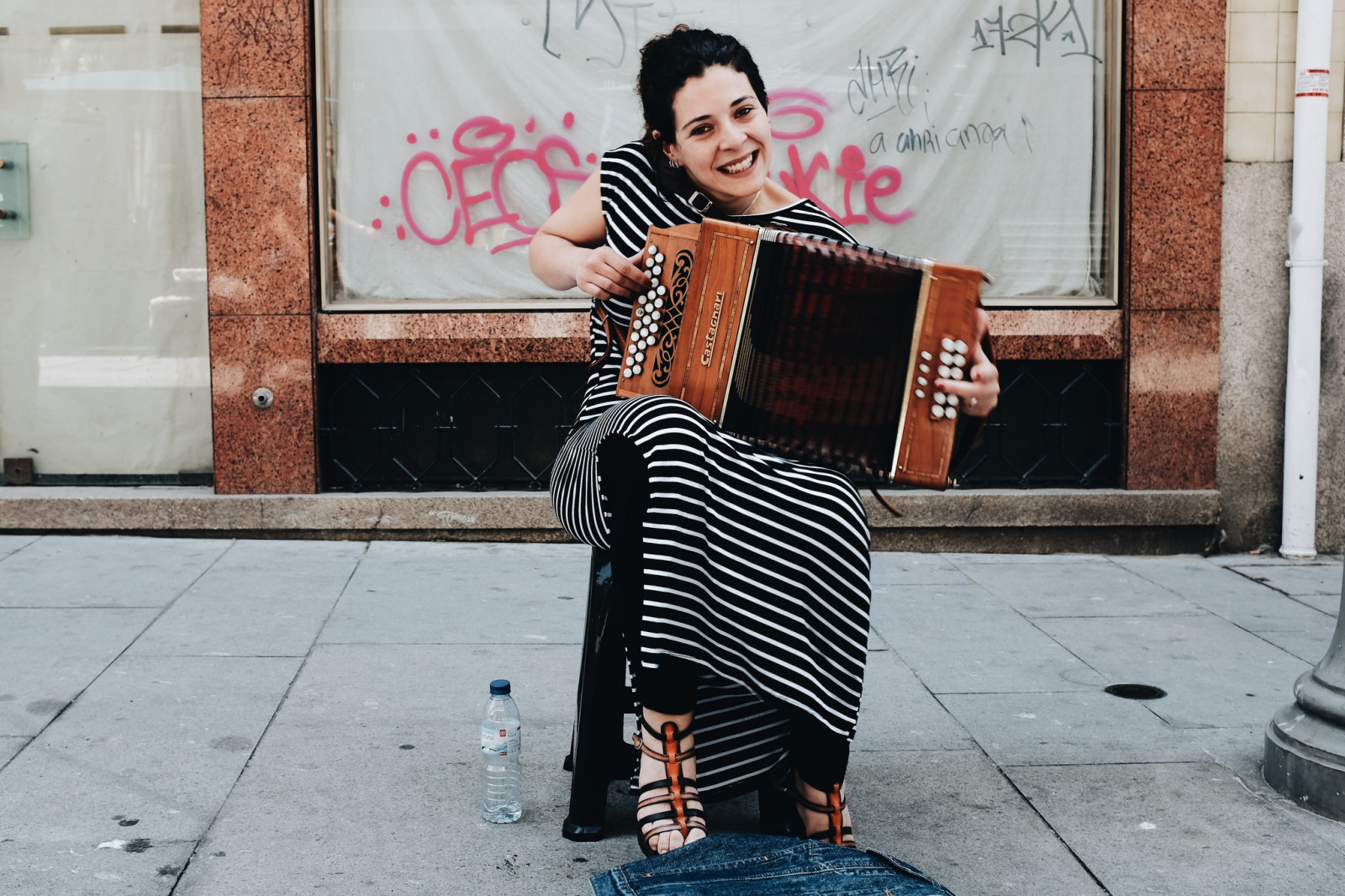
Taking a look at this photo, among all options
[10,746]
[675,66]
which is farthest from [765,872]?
[10,746]

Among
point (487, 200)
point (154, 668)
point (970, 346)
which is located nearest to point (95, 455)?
point (487, 200)

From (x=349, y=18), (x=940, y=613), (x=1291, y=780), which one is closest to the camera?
(x=1291, y=780)

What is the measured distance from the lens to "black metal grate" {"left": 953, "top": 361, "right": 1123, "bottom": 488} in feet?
21.1

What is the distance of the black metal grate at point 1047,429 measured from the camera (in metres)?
6.45

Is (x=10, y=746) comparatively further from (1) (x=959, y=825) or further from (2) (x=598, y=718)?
(1) (x=959, y=825)

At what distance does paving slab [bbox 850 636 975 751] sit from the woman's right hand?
1323 millimetres

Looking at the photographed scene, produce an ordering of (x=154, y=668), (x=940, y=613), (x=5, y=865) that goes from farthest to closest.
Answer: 1. (x=940, y=613)
2. (x=154, y=668)
3. (x=5, y=865)

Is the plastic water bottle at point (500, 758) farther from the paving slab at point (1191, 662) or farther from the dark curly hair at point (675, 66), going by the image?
the paving slab at point (1191, 662)

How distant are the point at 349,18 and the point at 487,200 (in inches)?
41.6

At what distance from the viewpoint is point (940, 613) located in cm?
504

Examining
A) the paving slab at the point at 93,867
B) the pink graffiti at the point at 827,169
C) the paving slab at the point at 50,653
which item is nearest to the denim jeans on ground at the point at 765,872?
the paving slab at the point at 93,867

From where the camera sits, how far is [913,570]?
228 inches

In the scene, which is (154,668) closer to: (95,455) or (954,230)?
(95,455)

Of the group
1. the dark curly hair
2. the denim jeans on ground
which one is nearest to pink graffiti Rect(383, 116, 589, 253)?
the dark curly hair
